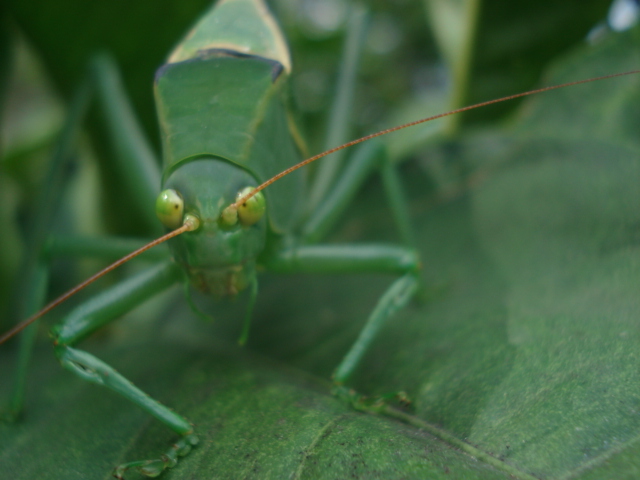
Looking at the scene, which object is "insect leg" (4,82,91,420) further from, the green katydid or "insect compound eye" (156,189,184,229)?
"insect compound eye" (156,189,184,229)

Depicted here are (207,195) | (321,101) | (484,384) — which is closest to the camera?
(484,384)

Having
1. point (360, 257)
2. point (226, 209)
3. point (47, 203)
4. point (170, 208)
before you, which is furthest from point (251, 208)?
point (47, 203)

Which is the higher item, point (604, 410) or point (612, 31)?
point (612, 31)

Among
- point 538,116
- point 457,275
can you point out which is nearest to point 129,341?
point 457,275

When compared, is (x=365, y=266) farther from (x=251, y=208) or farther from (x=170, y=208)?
(x=170, y=208)

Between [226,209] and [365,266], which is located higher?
[365,266]

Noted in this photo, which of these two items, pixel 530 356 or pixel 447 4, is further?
pixel 447 4

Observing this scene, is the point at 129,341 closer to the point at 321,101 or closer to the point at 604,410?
the point at 604,410
